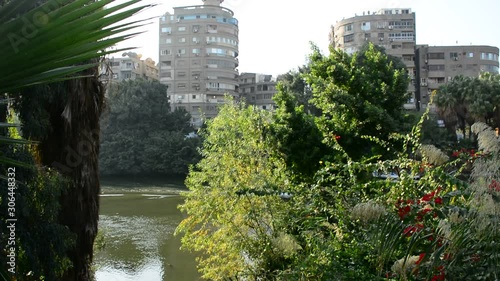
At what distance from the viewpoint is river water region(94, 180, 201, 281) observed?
388 inches

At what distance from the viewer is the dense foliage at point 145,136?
27953 mm

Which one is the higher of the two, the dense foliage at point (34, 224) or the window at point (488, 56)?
the window at point (488, 56)

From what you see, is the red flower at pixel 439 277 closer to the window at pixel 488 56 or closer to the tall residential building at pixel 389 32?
the tall residential building at pixel 389 32

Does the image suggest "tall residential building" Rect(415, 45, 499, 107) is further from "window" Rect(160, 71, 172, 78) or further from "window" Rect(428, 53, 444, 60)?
"window" Rect(160, 71, 172, 78)

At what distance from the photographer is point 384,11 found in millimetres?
36625

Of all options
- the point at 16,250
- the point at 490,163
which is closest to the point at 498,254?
the point at 490,163

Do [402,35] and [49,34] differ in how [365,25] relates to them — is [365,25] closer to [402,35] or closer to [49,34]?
[402,35]

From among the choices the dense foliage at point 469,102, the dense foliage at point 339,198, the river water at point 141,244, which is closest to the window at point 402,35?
the dense foliage at point 469,102

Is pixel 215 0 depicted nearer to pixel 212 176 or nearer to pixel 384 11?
pixel 384 11

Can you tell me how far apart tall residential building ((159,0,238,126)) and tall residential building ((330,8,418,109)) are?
Result: 980 cm

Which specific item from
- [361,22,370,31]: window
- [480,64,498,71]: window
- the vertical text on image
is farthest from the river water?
[480,64,498,71]: window

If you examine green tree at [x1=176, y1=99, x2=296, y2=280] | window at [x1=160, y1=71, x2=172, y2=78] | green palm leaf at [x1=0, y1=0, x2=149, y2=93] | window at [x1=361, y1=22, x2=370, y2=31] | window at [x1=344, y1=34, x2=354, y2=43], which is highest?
window at [x1=361, y1=22, x2=370, y2=31]

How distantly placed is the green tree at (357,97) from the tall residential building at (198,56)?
30.6 m

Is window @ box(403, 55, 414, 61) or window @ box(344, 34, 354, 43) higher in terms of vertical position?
window @ box(344, 34, 354, 43)
